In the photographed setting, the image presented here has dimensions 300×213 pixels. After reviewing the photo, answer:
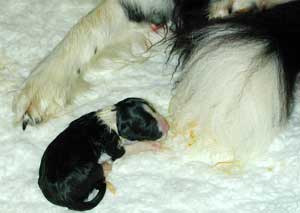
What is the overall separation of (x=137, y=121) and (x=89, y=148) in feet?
0.48

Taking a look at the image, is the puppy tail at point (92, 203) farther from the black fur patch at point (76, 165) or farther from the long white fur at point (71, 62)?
the long white fur at point (71, 62)

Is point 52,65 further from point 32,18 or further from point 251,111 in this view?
point 251,111

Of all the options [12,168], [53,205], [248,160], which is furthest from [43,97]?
[248,160]

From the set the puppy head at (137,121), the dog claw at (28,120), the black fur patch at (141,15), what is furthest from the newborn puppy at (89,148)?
the black fur patch at (141,15)

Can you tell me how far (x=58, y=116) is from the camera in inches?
78.4

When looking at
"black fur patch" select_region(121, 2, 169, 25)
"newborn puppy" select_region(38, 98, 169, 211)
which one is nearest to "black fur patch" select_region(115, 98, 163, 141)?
"newborn puppy" select_region(38, 98, 169, 211)

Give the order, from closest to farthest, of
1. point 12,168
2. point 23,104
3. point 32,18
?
point 12,168, point 23,104, point 32,18

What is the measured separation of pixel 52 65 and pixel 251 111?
67 cm

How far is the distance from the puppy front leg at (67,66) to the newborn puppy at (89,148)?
24 cm

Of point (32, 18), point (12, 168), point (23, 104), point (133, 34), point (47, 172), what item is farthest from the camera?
point (32, 18)

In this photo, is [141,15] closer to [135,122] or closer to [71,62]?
[71,62]

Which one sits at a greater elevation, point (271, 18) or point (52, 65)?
point (271, 18)

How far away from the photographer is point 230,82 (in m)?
1.73

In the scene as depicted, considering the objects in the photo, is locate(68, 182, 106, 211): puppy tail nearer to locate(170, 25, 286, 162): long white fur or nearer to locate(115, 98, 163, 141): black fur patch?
locate(115, 98, 163, 141): black fur patch
